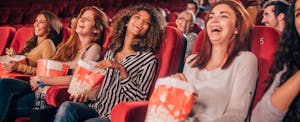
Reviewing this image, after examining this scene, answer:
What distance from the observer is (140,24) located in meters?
0.70

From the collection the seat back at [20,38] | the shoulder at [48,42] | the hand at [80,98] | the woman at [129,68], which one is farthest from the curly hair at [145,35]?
the seat back at [20,38]

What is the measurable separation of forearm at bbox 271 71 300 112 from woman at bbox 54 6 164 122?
0.27m

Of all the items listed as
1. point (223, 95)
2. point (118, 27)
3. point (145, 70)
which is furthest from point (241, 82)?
point (118, 27)

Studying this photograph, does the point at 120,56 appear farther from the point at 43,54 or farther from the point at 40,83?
the point at 43,54

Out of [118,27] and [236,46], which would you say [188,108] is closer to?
[236,46]

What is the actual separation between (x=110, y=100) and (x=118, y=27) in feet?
0.45

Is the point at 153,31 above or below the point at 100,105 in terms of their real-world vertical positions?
above

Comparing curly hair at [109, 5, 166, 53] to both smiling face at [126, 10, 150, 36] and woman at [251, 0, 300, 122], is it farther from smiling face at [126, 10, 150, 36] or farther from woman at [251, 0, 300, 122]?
woman at [251, 0, 300, 122]

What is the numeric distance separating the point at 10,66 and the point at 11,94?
0.11 metres

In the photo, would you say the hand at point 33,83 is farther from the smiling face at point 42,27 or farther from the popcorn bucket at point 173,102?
the popcorn bucket at point 173,102

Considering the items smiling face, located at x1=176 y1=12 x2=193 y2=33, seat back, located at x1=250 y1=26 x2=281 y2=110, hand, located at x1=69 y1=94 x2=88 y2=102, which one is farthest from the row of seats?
smiling face, located at x1=176 y1=12 x2=193 y2=33

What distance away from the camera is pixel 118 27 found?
74cm

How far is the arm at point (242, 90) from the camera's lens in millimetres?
484

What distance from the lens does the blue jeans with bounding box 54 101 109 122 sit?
608 mm
